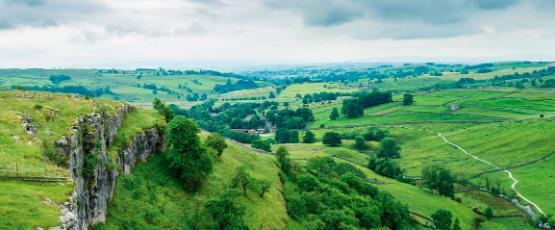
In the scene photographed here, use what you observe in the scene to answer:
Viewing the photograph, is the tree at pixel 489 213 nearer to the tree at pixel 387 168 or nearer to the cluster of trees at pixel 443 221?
the cluster of trees at pixel 443 221

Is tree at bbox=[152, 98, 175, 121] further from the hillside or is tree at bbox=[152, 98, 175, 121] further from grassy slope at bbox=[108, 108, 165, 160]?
the hillside

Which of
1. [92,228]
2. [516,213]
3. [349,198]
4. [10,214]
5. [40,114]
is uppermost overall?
[40,114]

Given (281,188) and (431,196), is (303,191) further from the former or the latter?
(431,196)

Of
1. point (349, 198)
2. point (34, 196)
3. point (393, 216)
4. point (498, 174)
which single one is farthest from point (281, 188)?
point (498, 174)

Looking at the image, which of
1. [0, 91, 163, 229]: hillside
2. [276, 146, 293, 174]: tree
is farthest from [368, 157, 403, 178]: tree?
[0, 91, 163, 229]: hillside

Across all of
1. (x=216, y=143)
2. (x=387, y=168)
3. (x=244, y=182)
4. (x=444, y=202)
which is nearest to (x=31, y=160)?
(x=244, y=182)

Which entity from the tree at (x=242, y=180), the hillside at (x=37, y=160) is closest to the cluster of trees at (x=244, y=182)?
the tree at (x=242, y=180)
